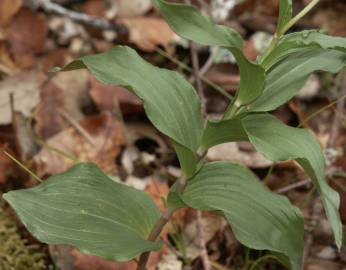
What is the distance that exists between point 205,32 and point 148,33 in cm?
140

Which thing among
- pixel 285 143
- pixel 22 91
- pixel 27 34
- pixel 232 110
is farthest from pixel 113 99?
pixel 285 143

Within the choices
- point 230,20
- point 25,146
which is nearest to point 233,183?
point 25,146

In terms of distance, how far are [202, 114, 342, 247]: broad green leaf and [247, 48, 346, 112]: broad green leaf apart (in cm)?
5

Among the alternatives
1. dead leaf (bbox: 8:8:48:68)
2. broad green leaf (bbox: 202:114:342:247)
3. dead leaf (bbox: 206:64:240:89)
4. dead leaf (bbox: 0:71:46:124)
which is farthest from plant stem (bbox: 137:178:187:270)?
dead leaf (bbox: 8:8:48:68)

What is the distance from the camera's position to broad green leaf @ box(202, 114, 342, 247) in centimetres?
126

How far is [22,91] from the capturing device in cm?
233

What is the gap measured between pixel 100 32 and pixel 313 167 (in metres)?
1.70

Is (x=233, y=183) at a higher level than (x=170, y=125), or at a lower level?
lower

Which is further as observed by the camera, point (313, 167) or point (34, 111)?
point (34, 111)

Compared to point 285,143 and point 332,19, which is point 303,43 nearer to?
point 285,143

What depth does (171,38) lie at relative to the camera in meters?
2.71

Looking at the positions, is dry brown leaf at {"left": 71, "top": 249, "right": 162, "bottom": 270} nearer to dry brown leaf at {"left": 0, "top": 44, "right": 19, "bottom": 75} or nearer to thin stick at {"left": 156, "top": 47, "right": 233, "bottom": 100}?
thin stick at {"left": 156, "top": 47, "right": 233, "bottom": 100}

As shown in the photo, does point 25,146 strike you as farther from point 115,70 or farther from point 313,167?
point 313,167

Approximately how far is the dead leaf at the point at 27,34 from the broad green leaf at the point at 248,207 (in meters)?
1.38
